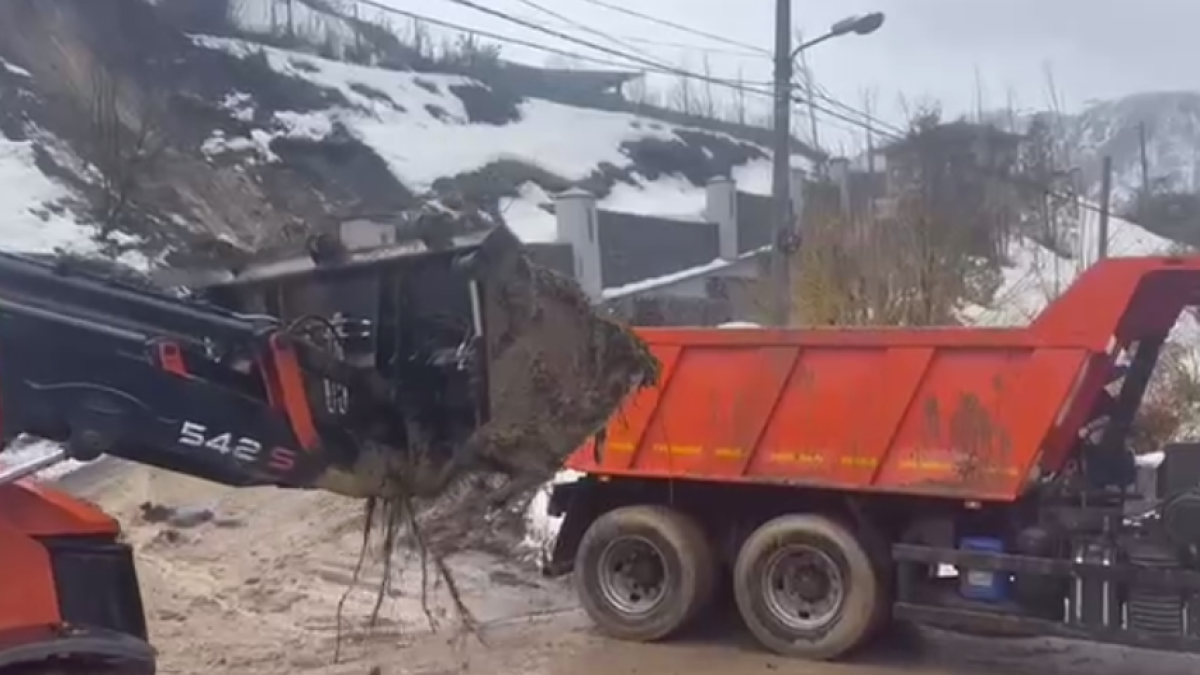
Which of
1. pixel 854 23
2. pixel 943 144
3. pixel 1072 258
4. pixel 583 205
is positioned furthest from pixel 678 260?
pixel 854 23

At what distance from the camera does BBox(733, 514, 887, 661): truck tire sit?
363 inches

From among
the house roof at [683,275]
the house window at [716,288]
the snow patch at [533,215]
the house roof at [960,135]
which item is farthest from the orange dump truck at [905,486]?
the snow patch at [533,215]

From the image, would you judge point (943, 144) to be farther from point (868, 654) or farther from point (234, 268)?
point (234, 268)

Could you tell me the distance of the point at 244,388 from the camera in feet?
15.5

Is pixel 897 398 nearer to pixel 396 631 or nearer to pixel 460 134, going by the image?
pixel 396 631

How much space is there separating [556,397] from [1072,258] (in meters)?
21.7

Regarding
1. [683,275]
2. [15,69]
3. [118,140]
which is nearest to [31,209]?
[118,140]

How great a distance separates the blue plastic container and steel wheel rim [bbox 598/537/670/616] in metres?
1.94

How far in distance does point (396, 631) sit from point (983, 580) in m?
3.60

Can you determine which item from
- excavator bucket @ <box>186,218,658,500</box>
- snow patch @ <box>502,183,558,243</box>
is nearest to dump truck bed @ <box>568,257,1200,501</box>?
excavator bucket @ <box>186,218,658,500</box>

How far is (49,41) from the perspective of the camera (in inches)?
1280

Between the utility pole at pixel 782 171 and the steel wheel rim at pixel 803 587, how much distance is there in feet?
26.7

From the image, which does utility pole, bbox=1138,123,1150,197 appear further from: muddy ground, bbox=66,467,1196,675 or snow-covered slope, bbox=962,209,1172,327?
muddy ground, bbox=66,467,1196,675

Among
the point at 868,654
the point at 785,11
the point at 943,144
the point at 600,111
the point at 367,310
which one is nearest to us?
the point at 367,310
